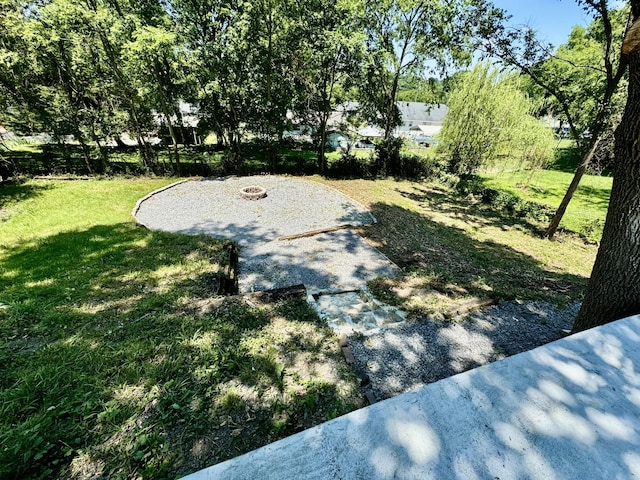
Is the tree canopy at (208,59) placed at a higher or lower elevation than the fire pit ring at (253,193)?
higher

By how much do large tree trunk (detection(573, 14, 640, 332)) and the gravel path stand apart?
1008 millimetres

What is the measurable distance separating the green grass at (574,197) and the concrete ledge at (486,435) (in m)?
10.5

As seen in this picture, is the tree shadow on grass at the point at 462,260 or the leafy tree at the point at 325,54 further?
the leafy tree at the point at 325,54

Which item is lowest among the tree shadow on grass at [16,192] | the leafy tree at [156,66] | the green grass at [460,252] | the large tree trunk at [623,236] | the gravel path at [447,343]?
the green grass at [460,252]

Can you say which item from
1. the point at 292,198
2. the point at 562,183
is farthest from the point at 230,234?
the point at 562,183

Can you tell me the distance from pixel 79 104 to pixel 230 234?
867cm

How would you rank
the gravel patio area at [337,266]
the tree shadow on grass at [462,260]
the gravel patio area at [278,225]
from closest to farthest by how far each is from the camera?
the gravel patio area at [337,266] → the tree shadow on grass at [462,260] → the gravel patio area at [278,225]

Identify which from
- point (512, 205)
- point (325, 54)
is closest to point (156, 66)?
point (325, 54)

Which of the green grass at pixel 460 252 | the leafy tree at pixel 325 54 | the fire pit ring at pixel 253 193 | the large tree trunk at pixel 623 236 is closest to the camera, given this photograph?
the large tree trunk at pixel 623 236

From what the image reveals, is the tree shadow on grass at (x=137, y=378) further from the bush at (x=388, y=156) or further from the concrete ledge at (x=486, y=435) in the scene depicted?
the bush at (x=388, y=156)

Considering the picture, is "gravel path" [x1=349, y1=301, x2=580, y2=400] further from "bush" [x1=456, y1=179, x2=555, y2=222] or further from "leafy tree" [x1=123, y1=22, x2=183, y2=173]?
"leafy tree" [x1=123, y1=22, x2=183, y2=173]

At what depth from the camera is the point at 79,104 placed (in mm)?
10008

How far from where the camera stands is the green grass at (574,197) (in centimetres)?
991

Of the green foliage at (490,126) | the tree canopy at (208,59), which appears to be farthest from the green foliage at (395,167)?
the tree canopy at (208,59)
